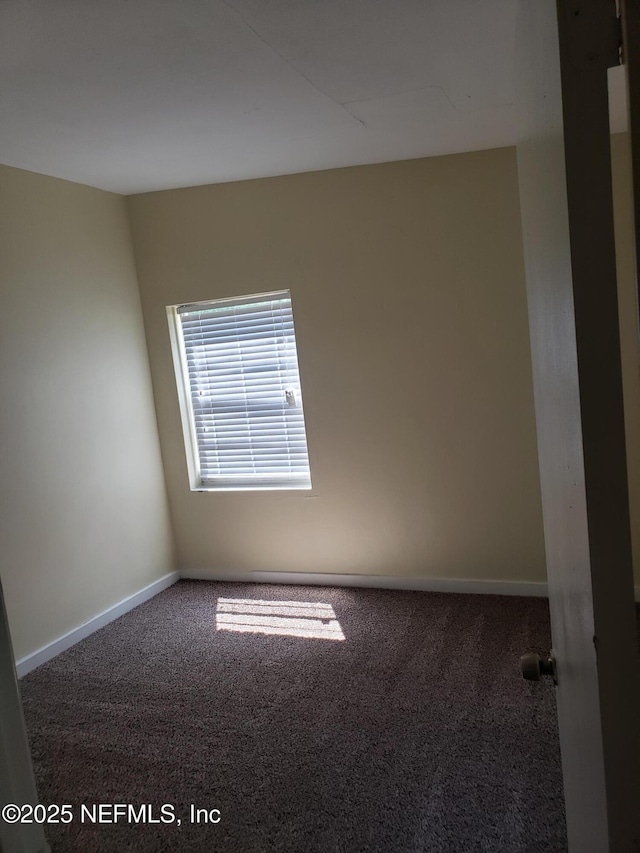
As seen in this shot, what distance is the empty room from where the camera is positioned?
2.90 ft

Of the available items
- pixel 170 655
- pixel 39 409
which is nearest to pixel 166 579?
pixel 170 655

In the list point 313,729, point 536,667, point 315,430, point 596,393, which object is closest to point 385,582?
point 315,430

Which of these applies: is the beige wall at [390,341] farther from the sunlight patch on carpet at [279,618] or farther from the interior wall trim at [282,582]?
the sunlight patch on carpet at [279,618]

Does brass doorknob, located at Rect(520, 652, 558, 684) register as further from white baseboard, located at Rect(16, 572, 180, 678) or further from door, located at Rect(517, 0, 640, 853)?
white baseboard, located at Rect(16, 572, 180, 678)

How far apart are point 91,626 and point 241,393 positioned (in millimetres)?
1738

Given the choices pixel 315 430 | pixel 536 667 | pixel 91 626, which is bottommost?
pixel 91 626

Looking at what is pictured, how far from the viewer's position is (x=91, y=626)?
375cm

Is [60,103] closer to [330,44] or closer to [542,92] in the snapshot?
[330,44]

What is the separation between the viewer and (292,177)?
3.88 metres

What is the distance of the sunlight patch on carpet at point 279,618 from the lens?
11.5 feet

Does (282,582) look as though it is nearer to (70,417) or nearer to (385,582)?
(385,582)

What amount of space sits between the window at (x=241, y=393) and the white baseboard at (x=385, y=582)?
614mm

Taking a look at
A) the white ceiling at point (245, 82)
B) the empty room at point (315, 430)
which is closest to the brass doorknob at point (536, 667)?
the empty room at point (315, 430)

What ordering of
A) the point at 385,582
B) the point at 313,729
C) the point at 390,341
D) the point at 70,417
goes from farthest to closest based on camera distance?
the point at 385,582, the point at 390,341, the point at 70,417, the point at 313,729
